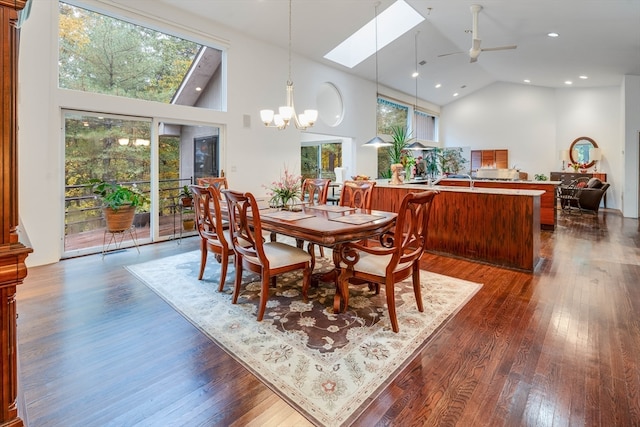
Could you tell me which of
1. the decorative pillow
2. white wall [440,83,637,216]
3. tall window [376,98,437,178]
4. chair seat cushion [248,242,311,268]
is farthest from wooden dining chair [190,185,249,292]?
white wall [440,83,637,216]

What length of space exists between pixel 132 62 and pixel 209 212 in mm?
3251

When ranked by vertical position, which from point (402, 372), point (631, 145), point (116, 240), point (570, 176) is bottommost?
point (402, 372)

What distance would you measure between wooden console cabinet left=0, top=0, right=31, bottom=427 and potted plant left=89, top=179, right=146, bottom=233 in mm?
3306

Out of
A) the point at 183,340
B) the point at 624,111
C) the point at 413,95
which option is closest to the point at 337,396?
the point at 183,340

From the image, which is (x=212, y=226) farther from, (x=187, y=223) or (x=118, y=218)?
(x=187, y=223)

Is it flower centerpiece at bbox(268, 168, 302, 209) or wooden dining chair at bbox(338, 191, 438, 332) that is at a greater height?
flower centerpiece at bbox(268, 168, 302, 209)

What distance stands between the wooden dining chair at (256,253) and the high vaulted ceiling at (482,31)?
3976 millimetres

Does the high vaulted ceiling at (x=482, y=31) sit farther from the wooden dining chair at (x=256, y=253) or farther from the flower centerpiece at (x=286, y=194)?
the wooden dining chair at (x=256, y=253)

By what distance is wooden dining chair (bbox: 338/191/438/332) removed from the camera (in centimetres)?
237

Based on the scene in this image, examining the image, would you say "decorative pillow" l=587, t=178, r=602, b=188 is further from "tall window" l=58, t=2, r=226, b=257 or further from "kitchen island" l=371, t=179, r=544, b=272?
"tall window" l=58, t=2, r=226, b=257

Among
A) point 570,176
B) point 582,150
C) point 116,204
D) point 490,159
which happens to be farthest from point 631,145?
point 116,204

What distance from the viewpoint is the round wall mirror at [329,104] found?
25.9 ft

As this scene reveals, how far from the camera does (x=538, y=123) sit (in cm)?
1073

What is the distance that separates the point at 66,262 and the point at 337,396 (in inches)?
160
